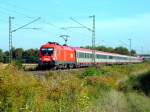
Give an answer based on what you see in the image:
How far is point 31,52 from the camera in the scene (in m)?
95.8

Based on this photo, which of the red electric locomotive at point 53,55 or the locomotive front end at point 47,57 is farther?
the red electric locomotive at point 53,55

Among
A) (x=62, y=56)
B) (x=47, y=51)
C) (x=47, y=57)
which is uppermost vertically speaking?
(x=47, y=51)

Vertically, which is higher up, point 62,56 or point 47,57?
point 62,56

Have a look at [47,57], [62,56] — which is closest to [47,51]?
[47,57]

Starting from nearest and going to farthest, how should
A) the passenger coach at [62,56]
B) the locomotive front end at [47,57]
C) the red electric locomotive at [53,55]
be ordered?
the locomotive front end at [47,57] → the red electric locomotive at [53,55] → the passenger coach at [62,56]

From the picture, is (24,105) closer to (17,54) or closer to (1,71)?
(1,71)

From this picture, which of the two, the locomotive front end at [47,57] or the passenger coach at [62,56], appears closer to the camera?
the locomotive front end at [47,57]

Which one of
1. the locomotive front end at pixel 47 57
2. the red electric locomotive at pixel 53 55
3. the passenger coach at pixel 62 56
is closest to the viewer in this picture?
the locomotive front end at pixel 47 57

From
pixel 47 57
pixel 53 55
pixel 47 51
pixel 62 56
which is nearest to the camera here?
pixel 53 55

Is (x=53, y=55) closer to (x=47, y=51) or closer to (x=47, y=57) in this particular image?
(x=47, y=57)

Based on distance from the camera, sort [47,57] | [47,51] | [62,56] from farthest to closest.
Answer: [62,56] → [47,51] → [47,57]

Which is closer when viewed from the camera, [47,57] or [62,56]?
[47,57]

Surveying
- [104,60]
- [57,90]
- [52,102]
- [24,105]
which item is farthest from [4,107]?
[104,60]

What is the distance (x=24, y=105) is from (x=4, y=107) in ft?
2.62
